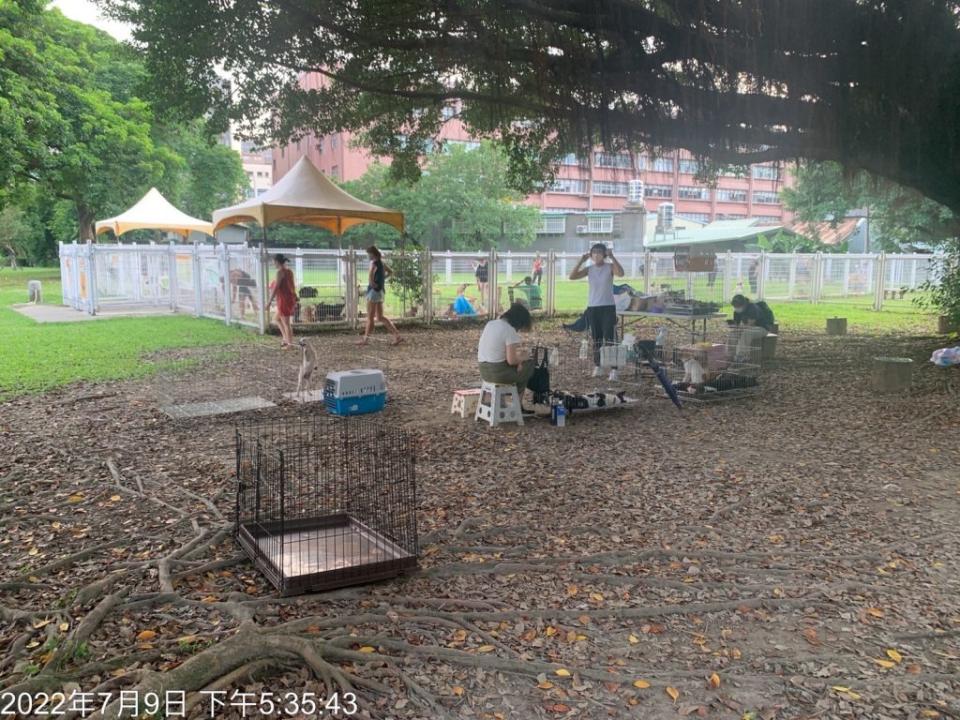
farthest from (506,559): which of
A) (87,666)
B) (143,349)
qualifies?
(143,349)

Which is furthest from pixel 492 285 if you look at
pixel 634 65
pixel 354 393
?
pixel 354 393

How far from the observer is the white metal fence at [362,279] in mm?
16219

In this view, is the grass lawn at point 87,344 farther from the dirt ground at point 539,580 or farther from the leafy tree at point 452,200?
the leafy tree at point 452,200

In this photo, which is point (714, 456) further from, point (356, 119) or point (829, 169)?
point (829, 169)

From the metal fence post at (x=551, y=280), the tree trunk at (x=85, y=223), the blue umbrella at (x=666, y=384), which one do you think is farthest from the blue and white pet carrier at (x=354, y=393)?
the tree trunk at (x=85, y=223)

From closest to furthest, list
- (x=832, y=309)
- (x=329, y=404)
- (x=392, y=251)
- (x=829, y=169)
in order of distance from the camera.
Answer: (x=329, y=404) < (x=392, y=251) < (x=829, y=169) < (x=832, y=309)

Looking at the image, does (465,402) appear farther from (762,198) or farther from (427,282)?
(762,198)

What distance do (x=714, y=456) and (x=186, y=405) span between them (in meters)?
5.97

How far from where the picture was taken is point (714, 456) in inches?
268

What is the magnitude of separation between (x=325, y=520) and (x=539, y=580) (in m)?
1.45

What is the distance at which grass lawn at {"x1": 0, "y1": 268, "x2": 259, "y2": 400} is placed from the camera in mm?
10086

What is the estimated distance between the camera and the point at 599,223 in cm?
5859

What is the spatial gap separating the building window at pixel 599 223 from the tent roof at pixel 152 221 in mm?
40646

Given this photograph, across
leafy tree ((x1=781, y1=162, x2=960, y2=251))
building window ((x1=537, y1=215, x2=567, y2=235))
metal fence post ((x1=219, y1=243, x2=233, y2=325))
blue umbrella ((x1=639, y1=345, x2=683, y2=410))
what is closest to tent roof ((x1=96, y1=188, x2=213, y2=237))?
metal fence post ((x1=219, y1=243, x2=233, y2=325))
